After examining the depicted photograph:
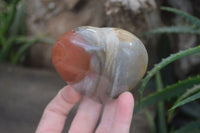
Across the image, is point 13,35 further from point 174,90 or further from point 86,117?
point 174,90

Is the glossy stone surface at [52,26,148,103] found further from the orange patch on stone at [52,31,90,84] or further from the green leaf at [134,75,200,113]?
the green leaf at [134,75,200,113]

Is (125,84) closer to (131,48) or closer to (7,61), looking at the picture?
(131,48)

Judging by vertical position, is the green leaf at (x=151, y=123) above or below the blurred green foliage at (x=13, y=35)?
below

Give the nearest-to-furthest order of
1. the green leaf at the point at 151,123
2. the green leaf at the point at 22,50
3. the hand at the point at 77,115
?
1. the hand at the point at 77,115
2. the green leaf at the point at 151,123
3. the green leaf at the point at 22,50

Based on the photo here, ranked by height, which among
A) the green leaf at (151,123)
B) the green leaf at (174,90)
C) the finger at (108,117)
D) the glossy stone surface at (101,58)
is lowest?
the green leaf at (151,123)

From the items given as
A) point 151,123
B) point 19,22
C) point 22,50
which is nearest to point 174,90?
point 151,123

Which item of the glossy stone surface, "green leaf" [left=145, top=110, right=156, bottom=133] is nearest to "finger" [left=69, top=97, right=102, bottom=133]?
the glossy stone surface

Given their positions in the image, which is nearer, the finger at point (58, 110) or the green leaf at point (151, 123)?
the finger at point (58, 110)

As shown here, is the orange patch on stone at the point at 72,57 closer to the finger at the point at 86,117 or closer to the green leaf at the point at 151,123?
the finger at the point at 86,117

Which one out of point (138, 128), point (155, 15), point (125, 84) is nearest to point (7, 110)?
point (138, 128)

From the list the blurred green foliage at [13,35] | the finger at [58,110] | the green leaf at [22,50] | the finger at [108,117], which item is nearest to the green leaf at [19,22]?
the blurred green foliage at [13,35]
